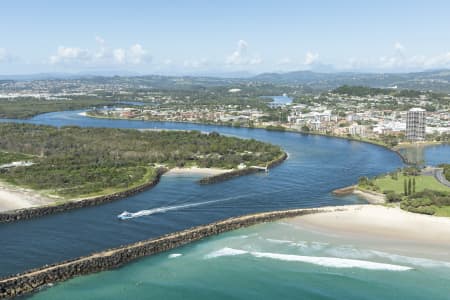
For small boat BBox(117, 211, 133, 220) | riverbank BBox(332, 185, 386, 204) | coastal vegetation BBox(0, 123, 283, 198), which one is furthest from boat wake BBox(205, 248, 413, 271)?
coastal vegetation BBox(0, 123, 283, 198)

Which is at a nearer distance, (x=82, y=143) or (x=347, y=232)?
(x=347, y=232)

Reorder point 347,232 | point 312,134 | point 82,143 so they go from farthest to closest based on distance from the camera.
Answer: point 312,134 < point 82,143 < point 347,232

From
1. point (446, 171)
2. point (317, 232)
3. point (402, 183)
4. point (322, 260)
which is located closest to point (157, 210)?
point (317, 232)

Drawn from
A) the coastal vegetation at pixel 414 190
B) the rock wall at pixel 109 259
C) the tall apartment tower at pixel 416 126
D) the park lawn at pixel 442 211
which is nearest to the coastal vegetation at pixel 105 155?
the rock wall at pixel 109 259

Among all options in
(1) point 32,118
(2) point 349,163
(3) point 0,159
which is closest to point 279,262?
(2) point 349,163

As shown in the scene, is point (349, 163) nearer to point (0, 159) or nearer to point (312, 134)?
point (312, 134)

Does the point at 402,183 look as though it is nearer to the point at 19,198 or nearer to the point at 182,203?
the point at 182,203
